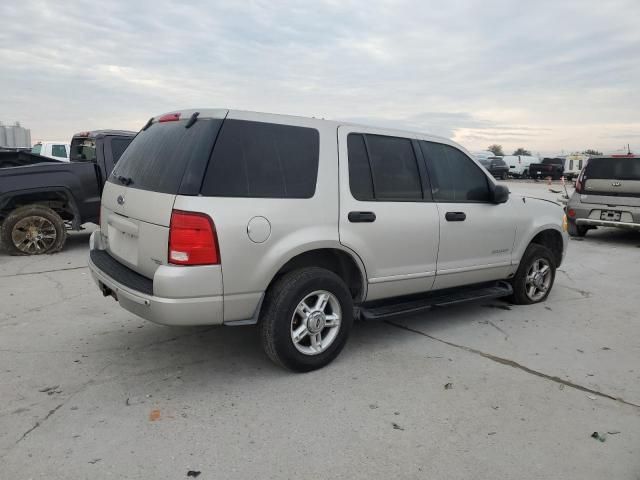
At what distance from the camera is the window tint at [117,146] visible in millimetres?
8656

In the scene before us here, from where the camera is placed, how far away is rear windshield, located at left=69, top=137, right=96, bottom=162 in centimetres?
892

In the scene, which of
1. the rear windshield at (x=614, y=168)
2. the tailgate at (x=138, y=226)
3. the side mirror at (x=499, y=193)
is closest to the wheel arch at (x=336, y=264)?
the tailgate at (x=138, y=226)

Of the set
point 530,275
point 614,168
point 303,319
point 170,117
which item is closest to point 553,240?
point 530,275

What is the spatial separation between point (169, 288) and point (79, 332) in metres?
1.93

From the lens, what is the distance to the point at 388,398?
3.48 meters

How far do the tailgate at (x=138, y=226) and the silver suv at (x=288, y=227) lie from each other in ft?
0.04

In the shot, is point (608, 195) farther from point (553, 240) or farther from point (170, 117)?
point (170, 117)

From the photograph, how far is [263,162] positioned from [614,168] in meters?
8.74

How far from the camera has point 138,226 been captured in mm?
3551

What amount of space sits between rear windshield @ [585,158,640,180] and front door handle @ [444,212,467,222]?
6.66 metres

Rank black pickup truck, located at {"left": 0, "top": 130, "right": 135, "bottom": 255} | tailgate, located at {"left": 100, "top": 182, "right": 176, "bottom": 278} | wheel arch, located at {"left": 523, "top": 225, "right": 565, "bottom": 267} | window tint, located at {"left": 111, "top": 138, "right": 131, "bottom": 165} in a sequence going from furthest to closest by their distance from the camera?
window tint, located at {"left": 111, "top": 138, "right": 131, "bottom": 165}
black pickup truck, located at {"left": 0, "top": 130, "right": 135, "bottom": 255}
wheel arch, located at {"left": 523, "top": 225, "right": 565, "bottom": 267}
tailgate, located at {"left": 100, "top": 182, "right": 176, "bottom": 278}

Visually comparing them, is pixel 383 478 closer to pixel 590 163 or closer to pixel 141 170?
pixel 141 170

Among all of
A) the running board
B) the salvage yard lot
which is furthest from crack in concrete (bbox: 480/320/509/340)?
the running board

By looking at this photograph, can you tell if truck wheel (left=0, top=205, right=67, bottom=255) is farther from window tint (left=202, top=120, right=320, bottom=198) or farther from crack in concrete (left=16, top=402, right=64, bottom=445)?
window tint (left=202, top=120, right=320, bottom=198)
